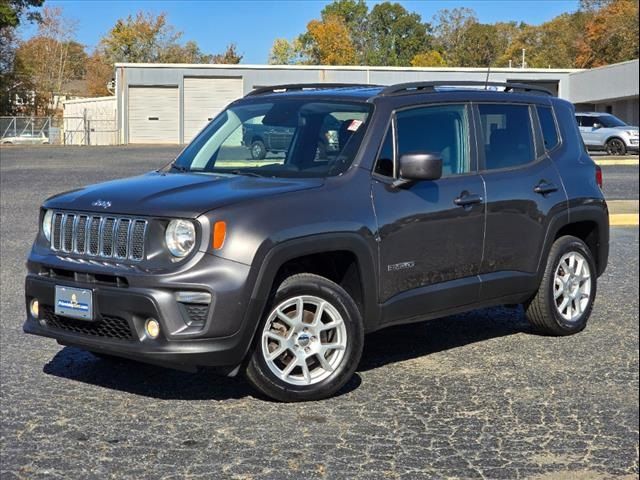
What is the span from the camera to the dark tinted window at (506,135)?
670 cm

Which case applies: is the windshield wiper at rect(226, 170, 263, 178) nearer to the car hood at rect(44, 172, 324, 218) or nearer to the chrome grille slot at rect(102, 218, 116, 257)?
the car hood at rect(44, 172, 324, 218)

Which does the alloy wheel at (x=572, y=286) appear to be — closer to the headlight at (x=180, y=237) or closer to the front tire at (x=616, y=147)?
the headlight at (x=180, y=237)

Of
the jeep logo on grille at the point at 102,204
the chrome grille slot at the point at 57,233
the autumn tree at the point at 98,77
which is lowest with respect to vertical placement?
the chrome grille slot at the point at 57,233

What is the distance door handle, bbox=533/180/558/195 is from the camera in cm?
677

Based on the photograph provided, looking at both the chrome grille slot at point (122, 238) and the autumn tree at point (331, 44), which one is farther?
the autumn tree at point (331, 44)

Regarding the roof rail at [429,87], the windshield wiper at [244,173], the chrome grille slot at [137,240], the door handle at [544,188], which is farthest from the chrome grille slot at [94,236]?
the door handle at [544,188]

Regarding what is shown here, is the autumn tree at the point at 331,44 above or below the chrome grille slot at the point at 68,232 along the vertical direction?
above

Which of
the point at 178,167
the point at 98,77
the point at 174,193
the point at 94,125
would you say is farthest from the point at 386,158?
the point at 98,77

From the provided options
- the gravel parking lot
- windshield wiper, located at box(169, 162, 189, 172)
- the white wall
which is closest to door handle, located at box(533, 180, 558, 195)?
the gravel parking lot

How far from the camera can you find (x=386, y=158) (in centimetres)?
601

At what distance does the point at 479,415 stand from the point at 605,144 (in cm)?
3242

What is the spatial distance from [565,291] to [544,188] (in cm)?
88

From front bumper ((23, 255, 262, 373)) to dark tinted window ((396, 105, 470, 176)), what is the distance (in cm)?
172

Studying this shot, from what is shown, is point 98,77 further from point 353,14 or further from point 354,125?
point 354,125
